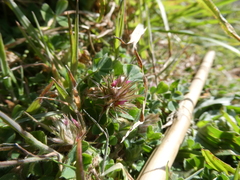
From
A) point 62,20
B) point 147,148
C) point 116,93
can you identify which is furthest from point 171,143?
point 62,20

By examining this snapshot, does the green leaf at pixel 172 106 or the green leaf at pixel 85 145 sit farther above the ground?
the green leaf at pixel 172 106

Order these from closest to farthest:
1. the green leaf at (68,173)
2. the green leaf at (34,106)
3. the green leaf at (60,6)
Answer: the green leaf at (68,173) < the green leaf at (34,106) < the green leaf at (60,6)

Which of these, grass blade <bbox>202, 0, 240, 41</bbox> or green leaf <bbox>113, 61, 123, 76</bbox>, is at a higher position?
grass blade <bbox>202, 0, 240, 41</bbox>

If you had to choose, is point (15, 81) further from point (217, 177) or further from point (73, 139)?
point (217, 177)

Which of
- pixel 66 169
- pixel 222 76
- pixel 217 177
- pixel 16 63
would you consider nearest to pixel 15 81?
pixel 16 63

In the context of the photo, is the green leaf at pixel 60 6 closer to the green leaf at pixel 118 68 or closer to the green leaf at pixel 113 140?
the green leaf at pixel 118 68

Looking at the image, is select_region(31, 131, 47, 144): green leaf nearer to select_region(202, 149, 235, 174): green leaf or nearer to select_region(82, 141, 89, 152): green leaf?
select_region(82, 141, 89, 152): green leaf

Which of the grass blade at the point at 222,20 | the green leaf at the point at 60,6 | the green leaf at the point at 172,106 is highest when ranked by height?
the grass blade at the point at 222,20

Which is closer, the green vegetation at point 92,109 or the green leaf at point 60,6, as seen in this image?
the green vegetation at point 92,109

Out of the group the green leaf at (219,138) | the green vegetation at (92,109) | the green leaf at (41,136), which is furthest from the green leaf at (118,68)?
the green leaf at (219,138)

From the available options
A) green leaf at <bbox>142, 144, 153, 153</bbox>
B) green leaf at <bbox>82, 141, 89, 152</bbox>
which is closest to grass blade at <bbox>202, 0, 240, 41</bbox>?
green leaf at <bbox>142, 144, 153, 153</bbox>
